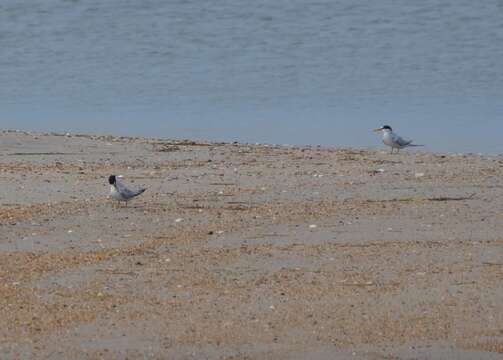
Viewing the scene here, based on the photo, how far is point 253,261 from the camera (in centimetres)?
994

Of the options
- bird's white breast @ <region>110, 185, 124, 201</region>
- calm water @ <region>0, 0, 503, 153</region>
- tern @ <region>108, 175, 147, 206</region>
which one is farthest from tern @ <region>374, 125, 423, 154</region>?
bird's white breast @ <region>110, 185, 124, 201</region>

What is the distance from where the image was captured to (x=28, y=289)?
29.8 feet

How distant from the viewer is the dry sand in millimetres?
8078

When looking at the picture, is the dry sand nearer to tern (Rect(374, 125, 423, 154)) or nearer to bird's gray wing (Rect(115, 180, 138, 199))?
bird's gray wing (Rect(115, 180, 138, 199))

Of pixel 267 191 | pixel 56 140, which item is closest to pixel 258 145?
pixel 56 140

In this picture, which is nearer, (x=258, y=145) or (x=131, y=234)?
(x=131, y=234)

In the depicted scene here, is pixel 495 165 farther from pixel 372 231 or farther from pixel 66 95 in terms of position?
pixel 66 95

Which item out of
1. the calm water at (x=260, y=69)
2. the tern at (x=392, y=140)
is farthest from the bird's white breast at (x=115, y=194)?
the calm water at (x=260, y=69)

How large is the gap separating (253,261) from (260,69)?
16.1 meters

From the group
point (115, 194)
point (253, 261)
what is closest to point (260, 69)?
point (115, 194)

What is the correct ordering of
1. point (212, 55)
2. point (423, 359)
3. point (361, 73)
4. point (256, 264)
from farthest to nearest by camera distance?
point (212, 55), point (361, 73), point (256, 264), point (423, 359)

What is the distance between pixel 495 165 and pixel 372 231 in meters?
4.31

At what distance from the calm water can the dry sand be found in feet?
15.9

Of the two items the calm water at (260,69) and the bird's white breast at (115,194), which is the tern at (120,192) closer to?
the bird's white breast at (115,194)
